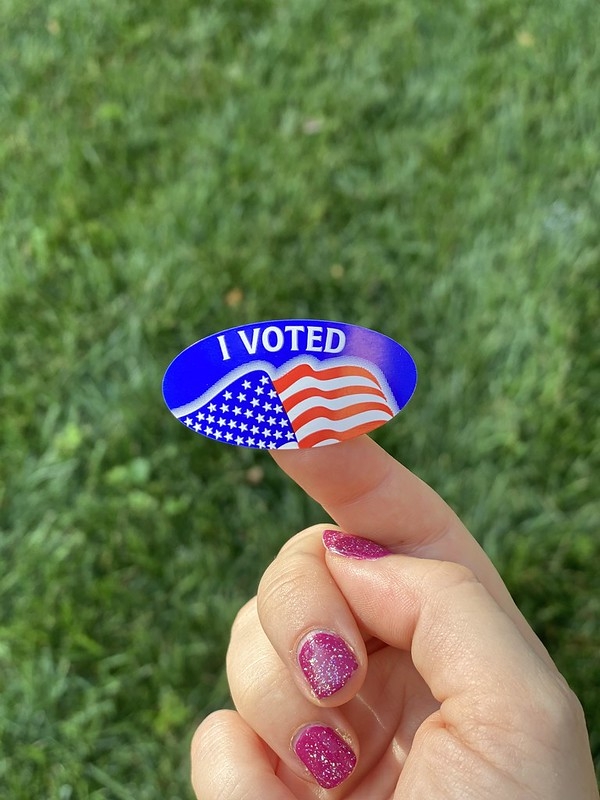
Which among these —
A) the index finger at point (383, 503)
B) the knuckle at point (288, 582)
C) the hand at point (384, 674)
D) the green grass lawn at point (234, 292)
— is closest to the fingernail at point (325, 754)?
the hand at point (384, 674)

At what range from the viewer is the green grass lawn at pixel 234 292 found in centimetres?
198

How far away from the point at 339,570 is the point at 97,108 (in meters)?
2.57

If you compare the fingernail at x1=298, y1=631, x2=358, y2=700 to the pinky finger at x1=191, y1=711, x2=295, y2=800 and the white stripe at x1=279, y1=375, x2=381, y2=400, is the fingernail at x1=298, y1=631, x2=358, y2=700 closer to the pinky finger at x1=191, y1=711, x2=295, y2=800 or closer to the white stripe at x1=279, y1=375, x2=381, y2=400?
the pinky finger at x1=191, y1=711, x2=295, y2=800

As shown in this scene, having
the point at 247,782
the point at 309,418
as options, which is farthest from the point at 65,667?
the point at 309,418

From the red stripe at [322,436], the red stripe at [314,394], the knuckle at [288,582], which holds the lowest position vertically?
the knuckle at [288,582]

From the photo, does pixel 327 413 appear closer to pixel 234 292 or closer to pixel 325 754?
pixel 325 754

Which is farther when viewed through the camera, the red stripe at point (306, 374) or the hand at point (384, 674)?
the red stripe at point (306, 374)

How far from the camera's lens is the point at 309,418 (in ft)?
4.08

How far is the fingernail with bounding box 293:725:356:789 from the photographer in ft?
4.27

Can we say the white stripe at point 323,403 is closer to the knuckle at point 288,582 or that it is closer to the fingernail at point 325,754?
the knuckle at point 288,582

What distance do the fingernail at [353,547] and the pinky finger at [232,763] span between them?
0.41 metres

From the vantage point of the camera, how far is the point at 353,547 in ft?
4.38

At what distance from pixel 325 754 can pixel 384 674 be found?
19 cm

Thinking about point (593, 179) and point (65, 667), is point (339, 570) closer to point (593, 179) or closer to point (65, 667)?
point (65, 667)
